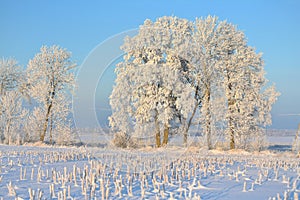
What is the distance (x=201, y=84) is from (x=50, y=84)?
16.4 m

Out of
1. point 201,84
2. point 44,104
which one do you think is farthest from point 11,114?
point 201,84

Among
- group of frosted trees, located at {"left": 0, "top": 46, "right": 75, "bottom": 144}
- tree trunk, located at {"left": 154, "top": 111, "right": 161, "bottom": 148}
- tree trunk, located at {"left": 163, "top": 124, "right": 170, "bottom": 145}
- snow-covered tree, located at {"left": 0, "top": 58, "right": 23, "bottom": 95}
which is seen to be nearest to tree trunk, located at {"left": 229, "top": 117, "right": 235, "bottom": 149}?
tree trunk, located at {"left": 154, "top": 111, "right": 161, "bottom": 148}

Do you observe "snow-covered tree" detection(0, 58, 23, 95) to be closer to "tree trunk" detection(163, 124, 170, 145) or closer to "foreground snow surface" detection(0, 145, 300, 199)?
A: "tree trunk" detection(163, 124, 170, 145)

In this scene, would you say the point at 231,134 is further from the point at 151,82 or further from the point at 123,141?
the point at 151,82

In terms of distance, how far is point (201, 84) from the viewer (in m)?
32.0

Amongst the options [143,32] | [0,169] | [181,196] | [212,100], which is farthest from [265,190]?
[212,100]

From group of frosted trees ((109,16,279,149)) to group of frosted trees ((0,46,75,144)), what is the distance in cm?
1194

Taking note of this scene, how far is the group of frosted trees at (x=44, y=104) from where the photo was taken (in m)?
39.1

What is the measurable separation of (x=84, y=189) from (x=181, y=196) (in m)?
2.15

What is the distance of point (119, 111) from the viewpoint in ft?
72.2

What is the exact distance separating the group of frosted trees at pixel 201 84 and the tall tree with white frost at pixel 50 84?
1172cm

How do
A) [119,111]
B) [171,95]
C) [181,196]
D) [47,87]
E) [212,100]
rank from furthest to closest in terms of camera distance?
[47,87] < [212,100] < [171,95] < [119,111] < [181,196]

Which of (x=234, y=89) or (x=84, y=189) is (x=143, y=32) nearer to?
(x=234, y=89)

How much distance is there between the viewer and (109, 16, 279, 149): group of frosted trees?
2572 centimetres
